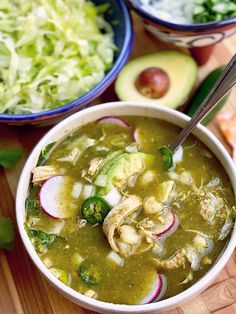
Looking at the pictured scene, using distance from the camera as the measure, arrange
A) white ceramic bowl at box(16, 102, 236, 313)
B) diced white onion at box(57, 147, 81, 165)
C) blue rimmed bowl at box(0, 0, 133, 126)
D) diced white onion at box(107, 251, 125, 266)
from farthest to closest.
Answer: blue rimmed bowl at box(0, 0, 133, 126) < diced white onion at box(57, 147, 81, 165) < diced white onion at box(107, 251, 125, 266) < white ceramic bowl at box(16, 102, 236, 313)

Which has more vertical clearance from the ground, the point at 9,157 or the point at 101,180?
the point at 101,180

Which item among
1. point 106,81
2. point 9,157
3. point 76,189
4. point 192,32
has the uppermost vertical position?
point 192,32

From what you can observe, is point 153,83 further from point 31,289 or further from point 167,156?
point 31,289

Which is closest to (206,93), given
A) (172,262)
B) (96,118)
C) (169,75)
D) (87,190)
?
(169,75)

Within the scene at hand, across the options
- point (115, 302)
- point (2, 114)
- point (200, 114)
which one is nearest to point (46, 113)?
point (2, 114)

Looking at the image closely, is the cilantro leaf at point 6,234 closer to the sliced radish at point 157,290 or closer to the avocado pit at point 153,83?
the sliced radish at point 157,290

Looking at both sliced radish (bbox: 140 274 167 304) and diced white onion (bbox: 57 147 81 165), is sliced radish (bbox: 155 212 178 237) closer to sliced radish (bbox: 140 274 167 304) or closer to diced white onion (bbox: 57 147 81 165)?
sliced radish (bbox: 140 274 167 304)

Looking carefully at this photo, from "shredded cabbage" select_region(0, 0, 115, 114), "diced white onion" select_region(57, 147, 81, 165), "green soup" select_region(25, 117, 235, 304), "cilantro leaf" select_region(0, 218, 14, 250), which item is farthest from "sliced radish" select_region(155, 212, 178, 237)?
"shredded cabbage" select_region(0, 0, 115, 114)
